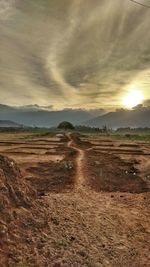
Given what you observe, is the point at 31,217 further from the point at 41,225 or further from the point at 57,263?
the point at 57,263

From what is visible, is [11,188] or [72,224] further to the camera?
[11,188]

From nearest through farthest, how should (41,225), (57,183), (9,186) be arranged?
(41,225) → (9,186) → (57,183)

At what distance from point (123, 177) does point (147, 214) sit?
355 inches

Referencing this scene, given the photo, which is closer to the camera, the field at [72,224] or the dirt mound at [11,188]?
the field at [72,224]

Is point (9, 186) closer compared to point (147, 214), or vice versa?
point (9, 186)

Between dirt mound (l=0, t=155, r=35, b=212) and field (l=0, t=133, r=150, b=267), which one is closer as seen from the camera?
field (l=0, t=133, r=150, b=267)

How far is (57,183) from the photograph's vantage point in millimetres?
18922

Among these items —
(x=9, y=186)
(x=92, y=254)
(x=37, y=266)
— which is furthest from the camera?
(x=9, y=186)

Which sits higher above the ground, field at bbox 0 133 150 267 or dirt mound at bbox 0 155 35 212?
dirt mound at bbox 0 155 35 212

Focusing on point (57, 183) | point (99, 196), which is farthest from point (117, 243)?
point (57, 183)

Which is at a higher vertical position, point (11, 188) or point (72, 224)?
point (11, 188)

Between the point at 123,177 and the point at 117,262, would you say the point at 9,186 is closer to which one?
the point at 117,262

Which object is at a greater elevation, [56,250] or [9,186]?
[9,186]

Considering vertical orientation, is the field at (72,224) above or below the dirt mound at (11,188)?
below
